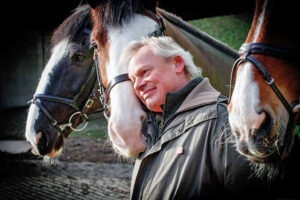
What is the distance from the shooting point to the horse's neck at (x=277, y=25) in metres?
1.39

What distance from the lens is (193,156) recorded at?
5.06 feet

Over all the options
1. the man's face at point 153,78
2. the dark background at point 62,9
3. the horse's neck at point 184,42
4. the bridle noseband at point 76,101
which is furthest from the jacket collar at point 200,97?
the dark background at point 62,9

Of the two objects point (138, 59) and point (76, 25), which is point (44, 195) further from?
point (138, 59)

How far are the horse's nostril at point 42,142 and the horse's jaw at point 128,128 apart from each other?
151 centimetres

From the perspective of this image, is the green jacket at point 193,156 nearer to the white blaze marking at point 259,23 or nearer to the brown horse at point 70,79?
the white blaze marking at point 259,23

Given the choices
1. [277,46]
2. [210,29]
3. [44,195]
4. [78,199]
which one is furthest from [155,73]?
[210,29]

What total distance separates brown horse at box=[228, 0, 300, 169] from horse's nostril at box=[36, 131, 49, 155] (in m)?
2.31

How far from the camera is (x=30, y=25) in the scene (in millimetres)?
9117

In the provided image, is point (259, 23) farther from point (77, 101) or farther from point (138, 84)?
point (77, 101)

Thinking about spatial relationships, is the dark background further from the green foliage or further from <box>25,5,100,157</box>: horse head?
the green foliage

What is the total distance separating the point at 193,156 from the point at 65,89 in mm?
2068

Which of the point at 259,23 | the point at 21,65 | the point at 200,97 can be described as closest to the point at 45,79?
the point at 200,97

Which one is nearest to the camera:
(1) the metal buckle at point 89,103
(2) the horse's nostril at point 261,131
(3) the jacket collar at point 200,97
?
(2) the horse's nostril at point 261,131

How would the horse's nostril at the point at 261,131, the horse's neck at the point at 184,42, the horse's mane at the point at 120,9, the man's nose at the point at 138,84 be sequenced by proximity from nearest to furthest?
the horse's nostril at the point at 261,131
the man's nose at the point at 138,84
the horse's mane at the point at 120,9
the horse's neck at the point at 184,42
